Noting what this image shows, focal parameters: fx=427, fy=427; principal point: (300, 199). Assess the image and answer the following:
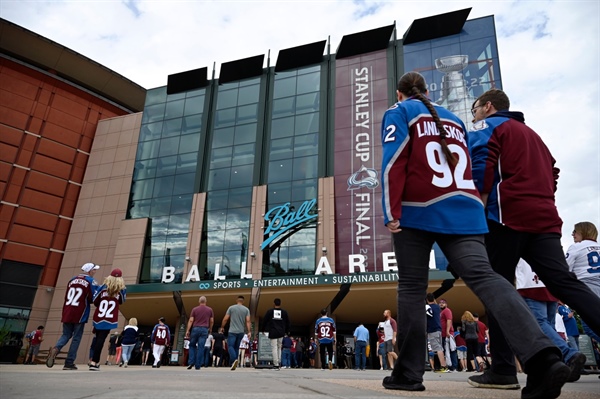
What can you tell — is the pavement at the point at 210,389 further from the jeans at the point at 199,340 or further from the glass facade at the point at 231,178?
the glass facade at the point at 231,178

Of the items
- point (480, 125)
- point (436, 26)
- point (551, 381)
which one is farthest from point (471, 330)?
point (436, 26)

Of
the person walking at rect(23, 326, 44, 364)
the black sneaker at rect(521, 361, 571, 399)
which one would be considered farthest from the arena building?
the black sneaker at rect(521, 361, 571, 399)

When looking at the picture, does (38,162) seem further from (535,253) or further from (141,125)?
(535,253)

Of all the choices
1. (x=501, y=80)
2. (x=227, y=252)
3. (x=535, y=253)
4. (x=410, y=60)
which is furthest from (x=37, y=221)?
(x=535, y=253)

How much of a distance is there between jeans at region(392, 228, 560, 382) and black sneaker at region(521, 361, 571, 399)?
132 mm

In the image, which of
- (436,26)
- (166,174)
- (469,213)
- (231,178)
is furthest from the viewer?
(166,174)

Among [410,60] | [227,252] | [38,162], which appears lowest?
[227,252]

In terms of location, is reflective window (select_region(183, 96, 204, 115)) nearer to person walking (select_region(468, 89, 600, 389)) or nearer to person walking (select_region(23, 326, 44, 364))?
person walking (select_region(23, 326, 44, 364))

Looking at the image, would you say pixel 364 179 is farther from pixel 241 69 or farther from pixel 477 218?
pixel 477 218

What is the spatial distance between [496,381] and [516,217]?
1098 mm

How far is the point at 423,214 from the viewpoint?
259 centimetres

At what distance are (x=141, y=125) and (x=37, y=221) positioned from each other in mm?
10782

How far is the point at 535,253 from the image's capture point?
2754mm

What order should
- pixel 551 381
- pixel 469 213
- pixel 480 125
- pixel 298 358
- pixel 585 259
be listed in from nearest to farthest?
pixel 551 381 < pixel 469 213 < pixel 480 125 < pixel 585 259 < pixel 298 358
